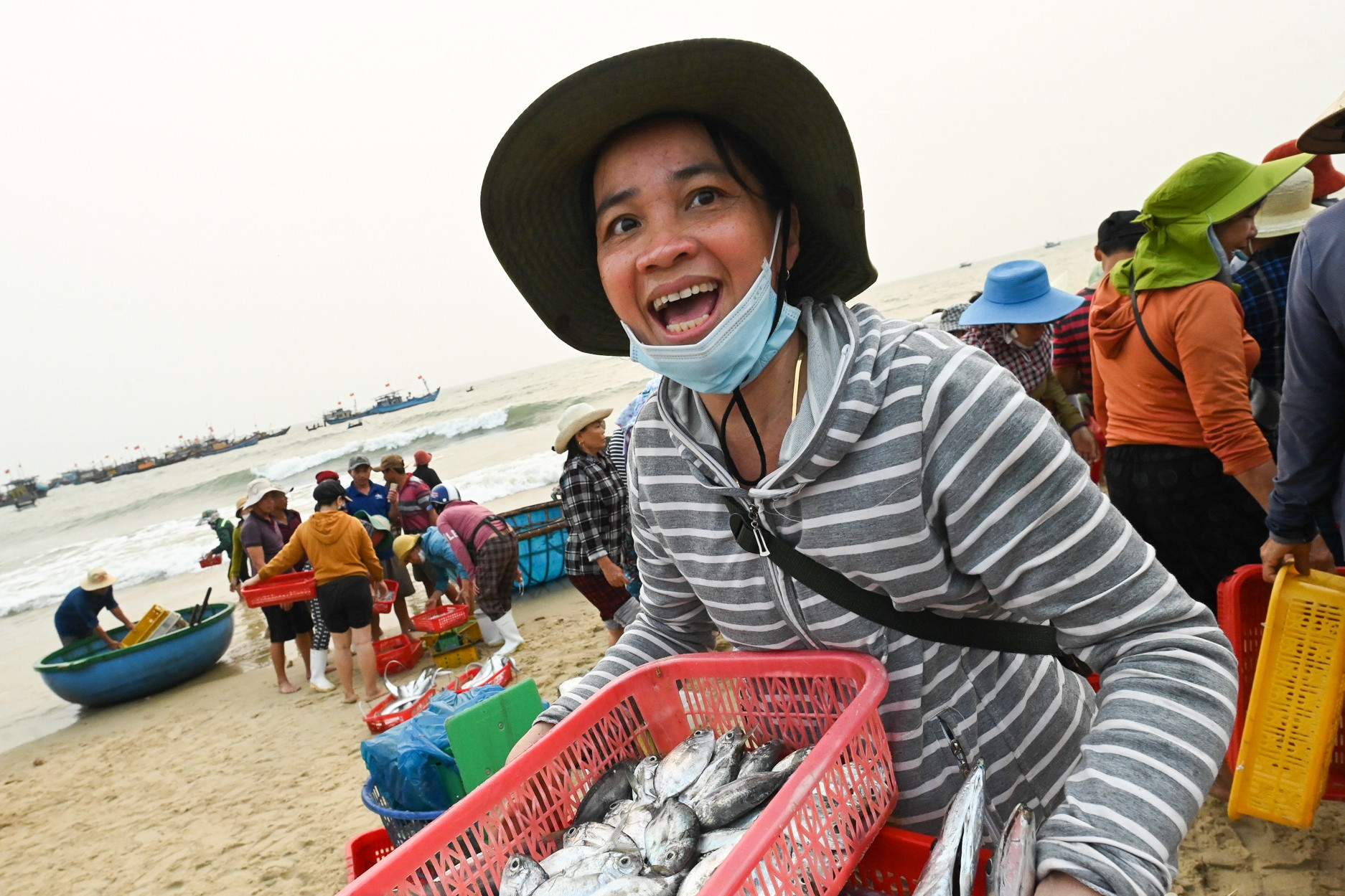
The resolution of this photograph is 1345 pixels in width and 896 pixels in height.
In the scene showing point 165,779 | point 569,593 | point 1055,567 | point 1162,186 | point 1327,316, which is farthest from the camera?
point 569,593

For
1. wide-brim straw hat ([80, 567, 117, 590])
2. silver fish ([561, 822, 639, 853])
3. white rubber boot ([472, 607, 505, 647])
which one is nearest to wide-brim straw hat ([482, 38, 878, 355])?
silver fish ([561, 822, 639, 853])

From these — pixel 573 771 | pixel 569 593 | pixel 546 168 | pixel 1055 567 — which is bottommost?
pixel 569 593

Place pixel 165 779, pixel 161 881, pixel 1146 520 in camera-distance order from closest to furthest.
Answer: pixel 1146 520 → pixel 161 881 → pixel 165 779

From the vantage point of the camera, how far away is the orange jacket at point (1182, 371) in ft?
9.75

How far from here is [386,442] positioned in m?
45.8

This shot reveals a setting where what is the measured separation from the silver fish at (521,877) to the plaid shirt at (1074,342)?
5393 mm

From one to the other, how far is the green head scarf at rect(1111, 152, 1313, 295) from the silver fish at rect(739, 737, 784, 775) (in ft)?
8.64

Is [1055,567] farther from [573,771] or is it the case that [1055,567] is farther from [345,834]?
[345,834]

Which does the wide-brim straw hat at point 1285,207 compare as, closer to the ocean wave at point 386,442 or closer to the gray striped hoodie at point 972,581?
the gray striped hoodie at point 972,581

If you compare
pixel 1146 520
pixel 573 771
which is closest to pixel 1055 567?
pixel 573 771

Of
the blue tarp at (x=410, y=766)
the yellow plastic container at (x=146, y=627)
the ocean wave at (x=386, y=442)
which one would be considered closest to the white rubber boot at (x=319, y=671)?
the yellow plastic container at (x=146, y=627)

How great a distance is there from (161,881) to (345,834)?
50.1 inches

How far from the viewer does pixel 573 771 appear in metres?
1.71

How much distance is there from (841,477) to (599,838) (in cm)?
93
